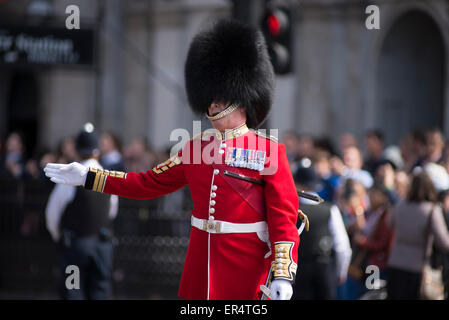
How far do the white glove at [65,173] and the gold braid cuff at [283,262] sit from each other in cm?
114

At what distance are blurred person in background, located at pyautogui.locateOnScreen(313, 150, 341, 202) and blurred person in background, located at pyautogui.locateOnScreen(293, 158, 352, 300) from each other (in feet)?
6.33

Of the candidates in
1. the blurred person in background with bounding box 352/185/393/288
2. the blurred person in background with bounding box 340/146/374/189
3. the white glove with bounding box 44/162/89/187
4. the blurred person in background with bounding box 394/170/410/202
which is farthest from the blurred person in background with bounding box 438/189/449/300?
the white glove with bounding box 44/162/89/187

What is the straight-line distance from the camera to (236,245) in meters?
3.87

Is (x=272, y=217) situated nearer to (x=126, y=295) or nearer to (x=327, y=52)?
(x=126, y=295)

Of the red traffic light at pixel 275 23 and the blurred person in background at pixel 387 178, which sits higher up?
the red traffic light at pixel 275 23

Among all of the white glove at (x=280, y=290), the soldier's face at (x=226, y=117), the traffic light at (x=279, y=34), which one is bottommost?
the white glove at (x=280, y=290)

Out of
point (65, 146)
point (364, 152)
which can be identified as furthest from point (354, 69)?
point (65, 146)

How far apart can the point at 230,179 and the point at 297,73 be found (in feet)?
29.2

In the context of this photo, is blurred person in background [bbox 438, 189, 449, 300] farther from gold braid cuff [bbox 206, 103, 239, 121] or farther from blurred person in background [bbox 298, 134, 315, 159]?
gold braid cuff [bbox 206, 103, 239, 121]

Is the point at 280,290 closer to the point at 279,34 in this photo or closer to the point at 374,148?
the point at 279,34

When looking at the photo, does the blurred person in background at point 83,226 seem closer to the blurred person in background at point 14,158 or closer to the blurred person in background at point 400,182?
the blurred person in background at point 400,182

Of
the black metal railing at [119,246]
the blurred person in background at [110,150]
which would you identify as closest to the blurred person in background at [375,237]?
the black metal railing at [119,246]

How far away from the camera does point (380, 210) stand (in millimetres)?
6879

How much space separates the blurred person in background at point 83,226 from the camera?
6328mm
